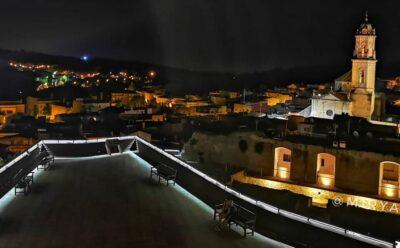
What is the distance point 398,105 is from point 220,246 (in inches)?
981

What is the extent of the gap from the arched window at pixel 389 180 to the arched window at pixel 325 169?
4.93 feet

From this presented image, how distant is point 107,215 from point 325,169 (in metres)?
11.0

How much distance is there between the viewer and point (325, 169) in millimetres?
15789

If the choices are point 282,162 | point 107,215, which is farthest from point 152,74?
point 107,215

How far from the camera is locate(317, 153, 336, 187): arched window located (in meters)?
15.6

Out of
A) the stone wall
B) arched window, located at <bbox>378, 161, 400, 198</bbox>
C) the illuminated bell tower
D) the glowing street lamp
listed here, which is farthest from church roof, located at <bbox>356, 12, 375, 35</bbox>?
the glowing street lamp

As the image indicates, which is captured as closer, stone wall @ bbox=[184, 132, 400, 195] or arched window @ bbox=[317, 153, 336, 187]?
stone wall @ bbox=[184, 132, 400, 195]

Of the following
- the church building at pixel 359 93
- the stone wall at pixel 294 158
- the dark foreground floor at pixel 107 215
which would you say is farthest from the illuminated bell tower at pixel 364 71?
the dark foreground floor at pixel 107 215

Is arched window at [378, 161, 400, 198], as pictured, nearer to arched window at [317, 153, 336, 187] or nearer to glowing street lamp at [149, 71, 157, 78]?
arched window at [317, 153, 336, 187]

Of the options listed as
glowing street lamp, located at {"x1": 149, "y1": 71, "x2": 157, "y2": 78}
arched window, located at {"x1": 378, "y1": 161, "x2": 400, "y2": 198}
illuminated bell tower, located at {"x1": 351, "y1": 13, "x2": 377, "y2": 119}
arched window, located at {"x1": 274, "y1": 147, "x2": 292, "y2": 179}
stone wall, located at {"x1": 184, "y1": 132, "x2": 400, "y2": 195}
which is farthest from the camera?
glowing street lamp, located at {"x1": 149, "y1": 71, "x2": 157, "y2": 78}

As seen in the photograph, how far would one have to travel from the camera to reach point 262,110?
3034 centimetres

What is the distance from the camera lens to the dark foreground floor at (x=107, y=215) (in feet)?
17.4

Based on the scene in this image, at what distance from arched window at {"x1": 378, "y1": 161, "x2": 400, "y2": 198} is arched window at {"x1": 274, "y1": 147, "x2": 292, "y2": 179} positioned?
2880mm

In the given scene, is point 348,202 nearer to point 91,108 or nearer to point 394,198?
point 394,198
